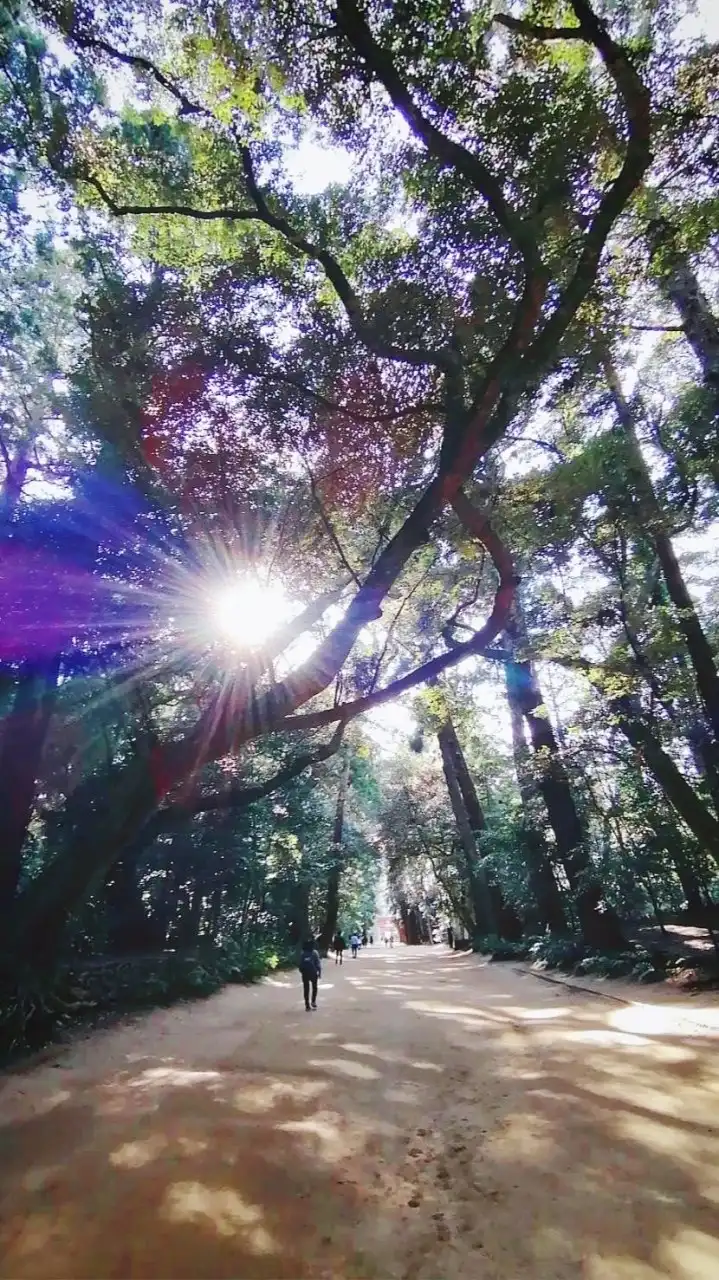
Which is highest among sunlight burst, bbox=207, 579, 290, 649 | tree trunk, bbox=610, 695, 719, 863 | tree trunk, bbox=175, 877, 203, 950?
sunlight burst, bbox=207, 579, 290, 649

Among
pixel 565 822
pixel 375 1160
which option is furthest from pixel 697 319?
pixel 375 1160

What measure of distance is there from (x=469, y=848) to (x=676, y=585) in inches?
523

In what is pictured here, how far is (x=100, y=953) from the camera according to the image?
13.7 meters

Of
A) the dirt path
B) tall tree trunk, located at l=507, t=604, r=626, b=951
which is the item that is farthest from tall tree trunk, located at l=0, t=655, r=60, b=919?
tall tree trunk, located at l=507, t=604, r=626, b=951

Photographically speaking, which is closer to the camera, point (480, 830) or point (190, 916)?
point (190, 916)

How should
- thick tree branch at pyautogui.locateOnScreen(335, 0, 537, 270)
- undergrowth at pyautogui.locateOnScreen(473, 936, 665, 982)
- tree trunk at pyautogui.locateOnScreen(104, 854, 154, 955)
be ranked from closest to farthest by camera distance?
1. thick tree branch at pyautogui.locateOnScreen(335, 0, 537, 270)
2. undergrowth at pyautogui.locateOnScreen(473, 936, 665, 982)
3. tree trunk at pyautogui.locateOnScreen(104, 854, 154, 955)

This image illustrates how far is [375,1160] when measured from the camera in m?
4.04

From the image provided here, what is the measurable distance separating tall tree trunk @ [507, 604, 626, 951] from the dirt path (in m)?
5.80

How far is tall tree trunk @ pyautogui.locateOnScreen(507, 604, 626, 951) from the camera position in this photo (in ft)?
42.9

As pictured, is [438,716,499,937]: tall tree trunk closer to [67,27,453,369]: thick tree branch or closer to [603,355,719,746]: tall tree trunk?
[603,355,719,746]: tall tree trunk

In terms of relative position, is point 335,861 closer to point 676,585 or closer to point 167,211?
point 676,585

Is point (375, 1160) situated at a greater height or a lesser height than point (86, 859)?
lesser

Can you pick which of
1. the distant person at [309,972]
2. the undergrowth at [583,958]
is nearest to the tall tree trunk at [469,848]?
the undergrowth at [583,958]

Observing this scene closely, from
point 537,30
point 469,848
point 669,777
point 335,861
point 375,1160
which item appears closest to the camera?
point 375,1160
